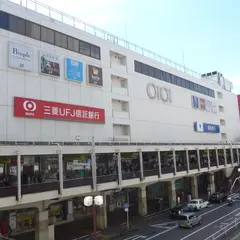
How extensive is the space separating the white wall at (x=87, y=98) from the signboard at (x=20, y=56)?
441mm

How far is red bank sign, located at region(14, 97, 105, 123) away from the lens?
2578 centimetres

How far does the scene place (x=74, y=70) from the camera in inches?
1225

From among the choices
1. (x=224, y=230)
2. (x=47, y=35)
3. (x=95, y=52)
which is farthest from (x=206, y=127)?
(x=47, y=35)

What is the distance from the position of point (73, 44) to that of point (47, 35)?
3.46m

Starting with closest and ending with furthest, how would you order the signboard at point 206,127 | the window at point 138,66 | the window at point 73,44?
1. the window at point 73,44
2. the window at point 138,66
3. the signboard at point 206,127

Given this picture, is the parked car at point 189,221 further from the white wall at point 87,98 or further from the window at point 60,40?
the window at point 60,40

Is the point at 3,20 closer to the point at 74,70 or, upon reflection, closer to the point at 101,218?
the point at 74,70

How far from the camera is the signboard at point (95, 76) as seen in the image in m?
32.8

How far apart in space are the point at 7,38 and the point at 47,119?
8.48m

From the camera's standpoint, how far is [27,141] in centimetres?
2400

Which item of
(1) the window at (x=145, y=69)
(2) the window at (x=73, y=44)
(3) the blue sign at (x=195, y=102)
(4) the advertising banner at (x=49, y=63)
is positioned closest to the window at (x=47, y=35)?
(4) the advertising banner at (x=49, y=63)

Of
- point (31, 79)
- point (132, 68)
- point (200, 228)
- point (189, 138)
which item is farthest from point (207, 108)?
point (31, 79)

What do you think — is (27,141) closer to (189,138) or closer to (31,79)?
(31,79)

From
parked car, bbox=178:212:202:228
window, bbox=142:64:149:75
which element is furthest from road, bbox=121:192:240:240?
window, bbox=142:64:149:75
